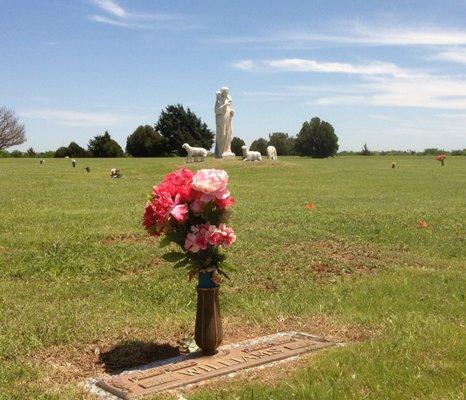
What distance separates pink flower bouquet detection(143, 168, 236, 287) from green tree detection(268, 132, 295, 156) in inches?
2658

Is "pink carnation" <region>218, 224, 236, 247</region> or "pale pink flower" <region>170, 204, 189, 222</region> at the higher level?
"pale pink flower" <region>170, 204, 189, 222</region>

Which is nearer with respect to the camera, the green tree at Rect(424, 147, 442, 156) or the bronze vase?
the bronze vase

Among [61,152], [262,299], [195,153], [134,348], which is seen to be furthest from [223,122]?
[134,348]

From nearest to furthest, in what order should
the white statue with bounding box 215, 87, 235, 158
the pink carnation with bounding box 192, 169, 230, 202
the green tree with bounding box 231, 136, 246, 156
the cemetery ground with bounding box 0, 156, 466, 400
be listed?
the cemetery ground with bounding box 0, 156, 466, 400 < the pink carnation with bounding box 192, 169, 230, 202 < the white statue with bounding box 215, 87, 235, 158 < the green tree with bounding box 231, 136, 246, 156

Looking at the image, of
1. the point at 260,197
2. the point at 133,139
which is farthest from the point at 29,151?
the point at 260,197

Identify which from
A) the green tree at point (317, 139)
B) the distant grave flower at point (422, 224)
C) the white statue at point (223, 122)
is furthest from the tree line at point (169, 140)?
the distant grave flower at point (422, 224)

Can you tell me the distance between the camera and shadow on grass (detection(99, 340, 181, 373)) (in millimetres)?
5219

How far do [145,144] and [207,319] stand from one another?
190 ft

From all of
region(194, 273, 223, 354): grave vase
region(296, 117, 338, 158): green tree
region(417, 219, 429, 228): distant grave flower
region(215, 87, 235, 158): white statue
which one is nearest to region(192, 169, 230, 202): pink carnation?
region(194, 273, 223, 354): grave vase

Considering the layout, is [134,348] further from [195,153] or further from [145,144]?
[145,144]

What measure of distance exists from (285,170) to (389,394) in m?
30.0

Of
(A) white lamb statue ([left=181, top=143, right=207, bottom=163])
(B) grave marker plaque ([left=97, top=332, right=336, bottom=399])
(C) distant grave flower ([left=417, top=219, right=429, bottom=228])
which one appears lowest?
(B) grave marker plaque ([left=97, top=332, right=336, bottom=399])

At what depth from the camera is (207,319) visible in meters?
5.14

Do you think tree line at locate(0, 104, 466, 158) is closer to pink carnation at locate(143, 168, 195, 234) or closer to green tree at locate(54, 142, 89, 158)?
green tree at locate(54, 142, 89, 158)
